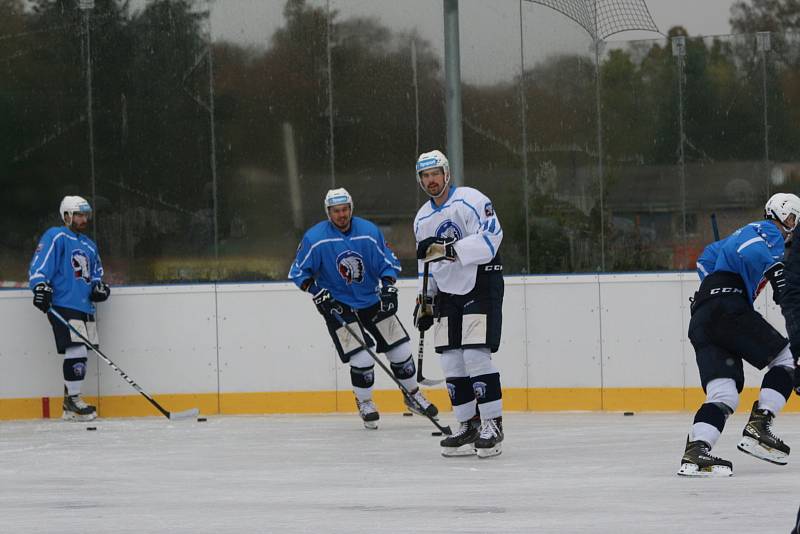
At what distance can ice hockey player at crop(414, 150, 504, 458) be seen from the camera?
6789mm

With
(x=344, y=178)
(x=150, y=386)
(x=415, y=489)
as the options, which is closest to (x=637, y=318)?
(x=344, y=178)

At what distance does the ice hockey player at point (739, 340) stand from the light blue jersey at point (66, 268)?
4950 mm

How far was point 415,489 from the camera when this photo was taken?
5.80 meters

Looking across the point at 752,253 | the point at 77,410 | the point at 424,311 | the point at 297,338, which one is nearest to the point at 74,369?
the point at 77,410

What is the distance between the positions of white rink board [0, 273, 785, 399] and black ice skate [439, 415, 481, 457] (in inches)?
98.5

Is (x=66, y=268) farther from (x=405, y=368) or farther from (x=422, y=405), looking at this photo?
(x=422, y=405)

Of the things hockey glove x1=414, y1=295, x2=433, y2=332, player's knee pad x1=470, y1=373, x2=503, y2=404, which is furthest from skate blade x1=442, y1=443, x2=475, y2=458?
hockey glove x1=414, y1=295, x2=433, y2=332

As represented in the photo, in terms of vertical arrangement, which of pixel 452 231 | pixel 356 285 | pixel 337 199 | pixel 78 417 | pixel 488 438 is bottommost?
pixel 78 417

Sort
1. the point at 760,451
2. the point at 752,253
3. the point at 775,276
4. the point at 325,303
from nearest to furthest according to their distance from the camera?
the point at 775,276 → the point at 752,253 → the point at 760,451 → the point at 325,303

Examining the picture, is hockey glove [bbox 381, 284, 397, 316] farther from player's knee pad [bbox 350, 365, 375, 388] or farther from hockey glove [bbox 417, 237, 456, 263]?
hockey glove [bbox 417, 237, 456, 263]

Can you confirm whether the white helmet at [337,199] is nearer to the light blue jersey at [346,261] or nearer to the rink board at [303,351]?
the light blue jersey at [346,261]

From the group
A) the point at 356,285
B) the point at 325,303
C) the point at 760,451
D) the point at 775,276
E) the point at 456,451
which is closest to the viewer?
the point at 775,276

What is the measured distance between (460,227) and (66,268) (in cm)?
385

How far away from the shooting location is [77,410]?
31.6 ft
